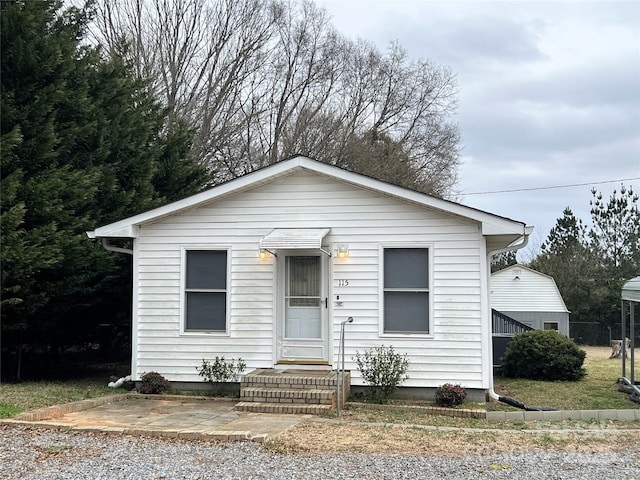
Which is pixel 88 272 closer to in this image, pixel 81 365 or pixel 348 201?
pixel 81 365

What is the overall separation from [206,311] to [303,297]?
1617 mm

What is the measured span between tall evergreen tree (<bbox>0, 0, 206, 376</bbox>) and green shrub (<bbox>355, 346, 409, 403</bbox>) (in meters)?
5.15

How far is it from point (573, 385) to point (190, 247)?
25.0 feet

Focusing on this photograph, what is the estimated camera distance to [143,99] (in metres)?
15.9

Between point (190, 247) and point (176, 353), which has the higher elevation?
point (190, 247)

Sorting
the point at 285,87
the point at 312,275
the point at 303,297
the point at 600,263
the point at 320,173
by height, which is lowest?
the point at 303,297

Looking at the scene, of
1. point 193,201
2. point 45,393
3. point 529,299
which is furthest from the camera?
point 529,299

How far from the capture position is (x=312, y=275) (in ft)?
33.6

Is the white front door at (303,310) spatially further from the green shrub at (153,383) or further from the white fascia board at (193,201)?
the green shrub at (153,383)

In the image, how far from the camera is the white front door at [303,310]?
1009 centimetres

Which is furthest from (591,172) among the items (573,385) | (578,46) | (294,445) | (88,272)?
(294,445)

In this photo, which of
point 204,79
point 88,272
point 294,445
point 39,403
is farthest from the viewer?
point 204,79

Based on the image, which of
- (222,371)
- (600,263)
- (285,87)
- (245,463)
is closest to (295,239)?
(222,371)

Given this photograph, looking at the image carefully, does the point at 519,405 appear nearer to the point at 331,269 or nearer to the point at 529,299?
the point at 331,269
